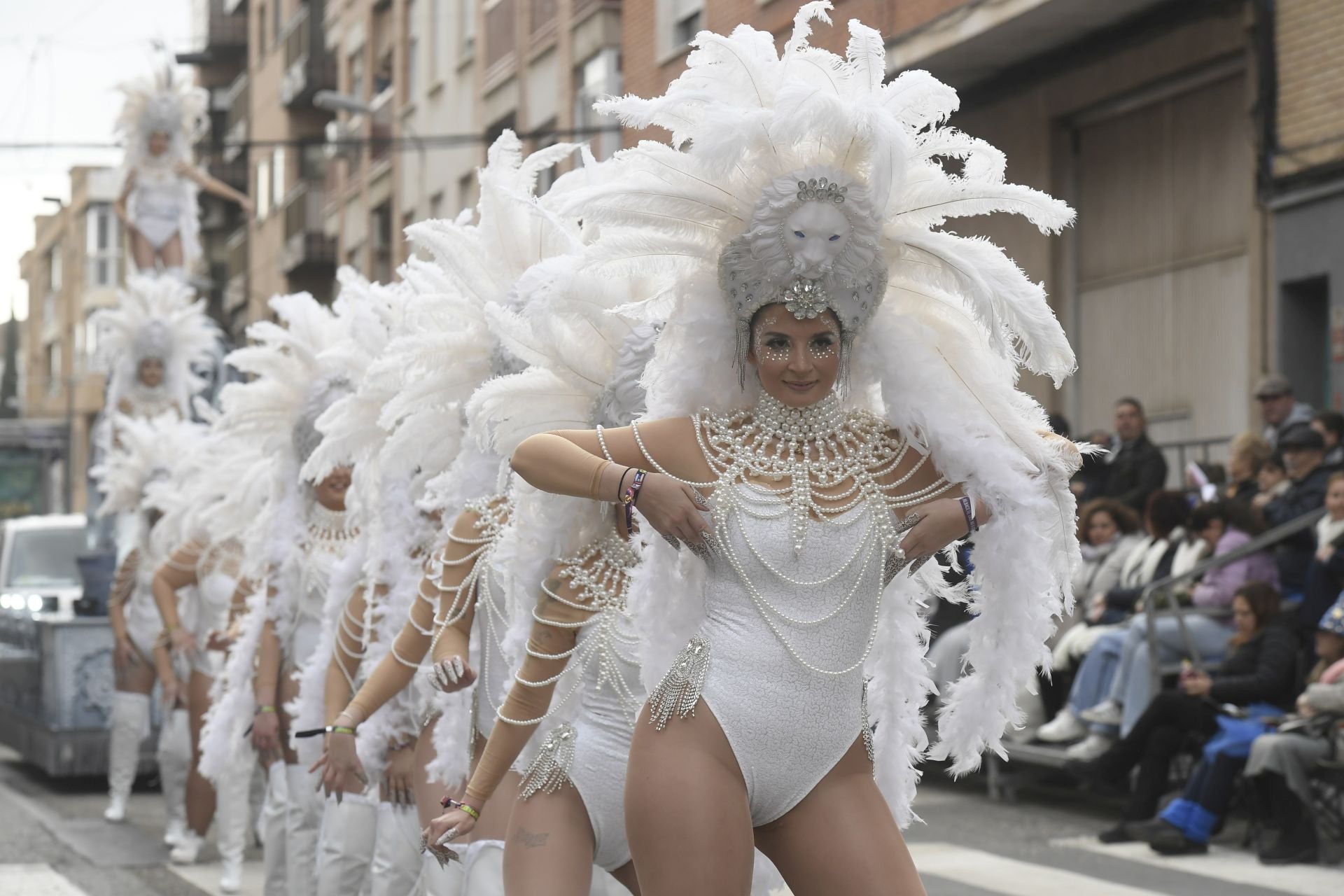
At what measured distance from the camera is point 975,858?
→ 34.1 feet

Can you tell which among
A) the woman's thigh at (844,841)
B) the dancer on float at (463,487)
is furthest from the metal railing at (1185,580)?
the woman's thigh at (844,841)

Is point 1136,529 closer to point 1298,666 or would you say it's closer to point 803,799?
point 1298,666

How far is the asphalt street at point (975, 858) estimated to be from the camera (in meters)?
9.29

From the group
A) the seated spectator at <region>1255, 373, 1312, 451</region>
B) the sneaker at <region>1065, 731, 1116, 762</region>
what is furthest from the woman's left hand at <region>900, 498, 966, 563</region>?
A: the seated spectator at <region>1255, 373, 1312, 451</region>

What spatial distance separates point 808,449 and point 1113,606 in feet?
28.0

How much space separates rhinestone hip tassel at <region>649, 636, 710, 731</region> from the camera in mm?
4047

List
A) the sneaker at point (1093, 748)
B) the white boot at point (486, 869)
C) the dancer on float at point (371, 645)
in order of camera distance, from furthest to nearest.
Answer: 1. the sneaker at point (1093, 748)
2. the dancer on float at point (371, 645)
3. the white boot at point (486, 869)

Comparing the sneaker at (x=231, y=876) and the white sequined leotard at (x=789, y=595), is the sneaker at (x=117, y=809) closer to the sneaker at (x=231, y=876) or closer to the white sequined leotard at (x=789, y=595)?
the sneaker at (x=231, y=876)

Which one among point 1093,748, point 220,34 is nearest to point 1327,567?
point 1093,748

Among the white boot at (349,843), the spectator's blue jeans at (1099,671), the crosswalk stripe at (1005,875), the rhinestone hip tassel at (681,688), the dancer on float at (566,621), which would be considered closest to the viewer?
the rhinestone hip tassel at (681,688)

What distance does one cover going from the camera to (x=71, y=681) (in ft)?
46.0

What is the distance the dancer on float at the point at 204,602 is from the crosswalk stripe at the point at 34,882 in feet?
2.30

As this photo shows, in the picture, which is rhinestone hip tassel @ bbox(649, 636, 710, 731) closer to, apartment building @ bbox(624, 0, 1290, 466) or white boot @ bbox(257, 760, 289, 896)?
white boot @ bbox(257, 760, 289, 896)

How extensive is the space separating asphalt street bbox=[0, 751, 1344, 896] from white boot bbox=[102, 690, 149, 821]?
0.17m
